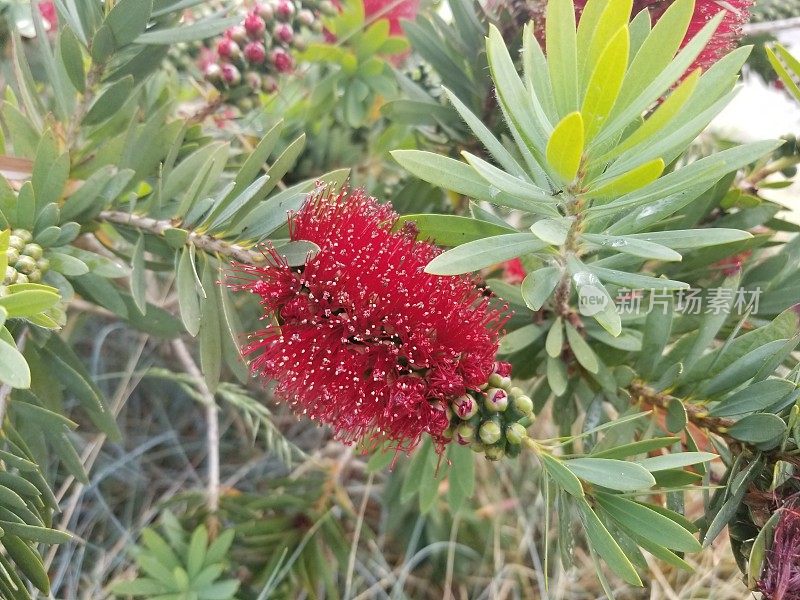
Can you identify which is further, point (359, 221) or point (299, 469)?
point (299, 469)

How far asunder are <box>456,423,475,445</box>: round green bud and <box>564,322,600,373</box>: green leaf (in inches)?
7.3

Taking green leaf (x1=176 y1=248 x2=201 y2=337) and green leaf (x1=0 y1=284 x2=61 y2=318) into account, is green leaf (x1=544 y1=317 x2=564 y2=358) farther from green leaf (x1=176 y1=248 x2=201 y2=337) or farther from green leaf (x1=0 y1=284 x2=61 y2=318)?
green leaf (x1=0 y1=284 x2=61 y2=318)

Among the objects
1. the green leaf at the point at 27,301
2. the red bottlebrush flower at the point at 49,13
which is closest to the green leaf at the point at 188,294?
the green leaf at the point at 27,301

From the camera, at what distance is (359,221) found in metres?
0.64

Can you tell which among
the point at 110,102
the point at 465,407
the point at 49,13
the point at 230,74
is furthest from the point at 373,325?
the point at 49,13

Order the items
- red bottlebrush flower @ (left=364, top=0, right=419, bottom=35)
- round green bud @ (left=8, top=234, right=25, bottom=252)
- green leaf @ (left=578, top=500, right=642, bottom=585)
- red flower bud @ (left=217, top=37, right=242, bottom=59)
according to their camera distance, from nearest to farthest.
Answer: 1. green leaf @ (left=578, top=500, right=642, bottom=585)
2. round green bud @ (left=8, top=234, right=25, bottom=252)
3. red flower bud @ (left=217, top=37, right=242, bottom=59)
4. red bottlebrush flower @ (left=364, top=0, right=419, bottom=35)

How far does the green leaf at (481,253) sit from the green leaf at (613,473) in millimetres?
203

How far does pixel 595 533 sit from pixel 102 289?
1.95ft

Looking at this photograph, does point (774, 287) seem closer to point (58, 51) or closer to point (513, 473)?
point (513, 473)

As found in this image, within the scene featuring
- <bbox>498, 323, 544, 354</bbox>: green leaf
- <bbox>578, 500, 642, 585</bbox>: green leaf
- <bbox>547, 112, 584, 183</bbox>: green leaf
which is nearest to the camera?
<bbox>547, 112, 584, 183</bbox>: green leaf

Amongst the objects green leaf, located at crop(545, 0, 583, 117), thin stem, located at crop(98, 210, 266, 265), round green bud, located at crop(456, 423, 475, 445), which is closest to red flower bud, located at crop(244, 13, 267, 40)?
thin stem, located at crop(98, 210, 266, 265)

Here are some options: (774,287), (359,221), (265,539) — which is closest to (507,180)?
(359,221)

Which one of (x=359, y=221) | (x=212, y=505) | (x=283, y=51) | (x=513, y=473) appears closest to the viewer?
(x=359, y=221)

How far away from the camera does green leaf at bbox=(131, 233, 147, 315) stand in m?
0.66
